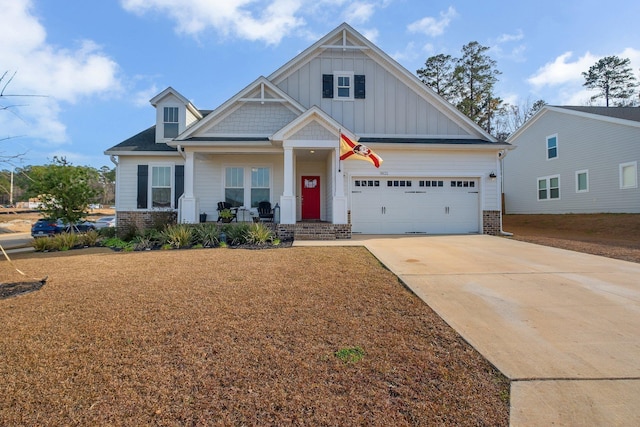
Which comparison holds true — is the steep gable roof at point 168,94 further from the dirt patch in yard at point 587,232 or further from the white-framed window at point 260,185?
the dirt patch in yard at point 587,232

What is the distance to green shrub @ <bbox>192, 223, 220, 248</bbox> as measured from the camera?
9.88 m

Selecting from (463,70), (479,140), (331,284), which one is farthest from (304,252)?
(463,70)

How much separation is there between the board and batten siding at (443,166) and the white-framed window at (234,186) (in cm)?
443

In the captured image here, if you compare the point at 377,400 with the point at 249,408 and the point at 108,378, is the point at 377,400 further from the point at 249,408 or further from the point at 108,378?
the point at 108,378

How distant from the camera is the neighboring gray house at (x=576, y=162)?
1577 centimetres

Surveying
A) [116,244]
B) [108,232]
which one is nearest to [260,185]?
[116,244]

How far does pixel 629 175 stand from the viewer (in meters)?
15.7

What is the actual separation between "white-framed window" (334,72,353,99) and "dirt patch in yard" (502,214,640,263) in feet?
28.4

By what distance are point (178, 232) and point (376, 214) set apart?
7.20 meters

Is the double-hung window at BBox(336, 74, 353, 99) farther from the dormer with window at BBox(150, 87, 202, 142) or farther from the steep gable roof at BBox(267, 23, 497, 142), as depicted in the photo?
the dormer with window at BBox(150, 87, 202, 142)

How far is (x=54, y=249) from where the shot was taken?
1003 cm

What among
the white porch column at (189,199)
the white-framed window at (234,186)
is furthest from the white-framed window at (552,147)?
the white porch column at (189,199)

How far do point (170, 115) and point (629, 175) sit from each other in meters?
21.6

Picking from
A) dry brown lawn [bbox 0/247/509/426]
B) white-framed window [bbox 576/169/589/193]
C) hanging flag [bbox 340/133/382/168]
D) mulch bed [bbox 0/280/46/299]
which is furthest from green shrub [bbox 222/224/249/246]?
white-framed window [bbox 576/169/589/193]
